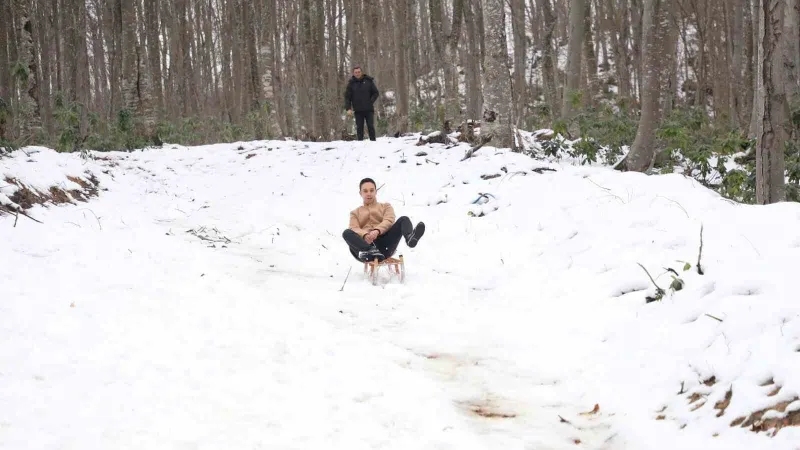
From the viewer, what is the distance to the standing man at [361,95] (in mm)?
14820

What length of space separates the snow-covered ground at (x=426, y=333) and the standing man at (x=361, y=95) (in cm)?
801

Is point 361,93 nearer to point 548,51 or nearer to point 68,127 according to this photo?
point 68,127

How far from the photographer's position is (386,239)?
21.3 feet

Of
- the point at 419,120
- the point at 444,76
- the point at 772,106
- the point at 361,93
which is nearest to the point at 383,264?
the point at 772,106

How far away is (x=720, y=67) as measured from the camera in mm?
23094

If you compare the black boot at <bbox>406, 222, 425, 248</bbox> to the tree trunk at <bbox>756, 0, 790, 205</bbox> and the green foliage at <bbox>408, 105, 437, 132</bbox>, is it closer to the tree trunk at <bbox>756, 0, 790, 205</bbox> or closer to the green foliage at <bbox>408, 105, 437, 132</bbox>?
the tree trunk at <bbox>756, 0, 790, 205</bbox>

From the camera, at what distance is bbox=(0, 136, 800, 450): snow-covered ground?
2.87 meters

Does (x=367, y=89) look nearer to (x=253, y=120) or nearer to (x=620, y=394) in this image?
(x=253, y=120)

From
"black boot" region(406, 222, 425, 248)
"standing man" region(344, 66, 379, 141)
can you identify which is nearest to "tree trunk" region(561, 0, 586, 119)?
"standing man" region(344, 66, 379, 141)

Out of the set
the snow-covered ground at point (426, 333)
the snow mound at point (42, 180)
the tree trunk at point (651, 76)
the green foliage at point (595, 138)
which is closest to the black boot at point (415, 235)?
the snow-covered ground at point (426, 333)

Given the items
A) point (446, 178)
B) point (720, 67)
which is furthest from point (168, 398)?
point (720, 67)

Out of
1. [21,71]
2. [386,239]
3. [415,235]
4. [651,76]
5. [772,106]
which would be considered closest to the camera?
[772,106]

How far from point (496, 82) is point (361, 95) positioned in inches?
196

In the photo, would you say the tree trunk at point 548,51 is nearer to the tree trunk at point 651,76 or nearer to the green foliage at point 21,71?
the tree trunk at point 651,76
